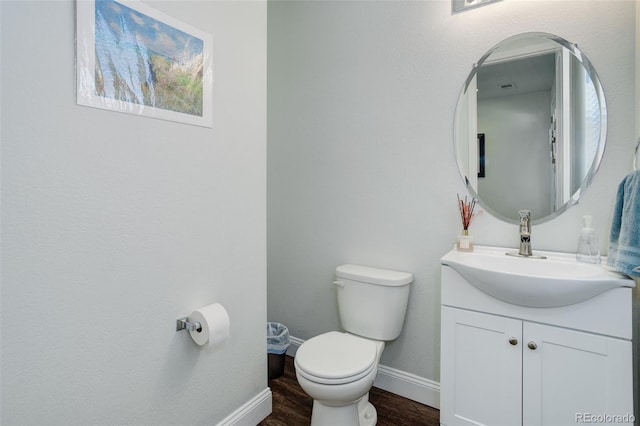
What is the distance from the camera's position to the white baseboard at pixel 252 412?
5.28 ft

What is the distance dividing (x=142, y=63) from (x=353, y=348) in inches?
59.5

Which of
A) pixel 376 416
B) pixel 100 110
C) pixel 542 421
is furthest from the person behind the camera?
pixel 376 416

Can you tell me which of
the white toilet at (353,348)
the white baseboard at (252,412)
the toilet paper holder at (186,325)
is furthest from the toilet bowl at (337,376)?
the toilet paper holder at (186,325)

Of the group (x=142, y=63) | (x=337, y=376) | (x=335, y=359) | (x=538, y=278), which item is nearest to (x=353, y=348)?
(x=335, y=359)

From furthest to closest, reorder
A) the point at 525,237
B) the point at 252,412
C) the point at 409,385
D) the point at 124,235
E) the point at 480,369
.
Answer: the point at 409,385
the point at 252,412
the point at 525,237
the point at 480,369
the point at 124,235

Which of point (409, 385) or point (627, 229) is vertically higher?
point (627, 229)

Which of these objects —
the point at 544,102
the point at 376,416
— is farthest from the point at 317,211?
the point at 544,102

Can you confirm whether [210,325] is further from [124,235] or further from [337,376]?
[337,376]

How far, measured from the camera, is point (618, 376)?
1210mm

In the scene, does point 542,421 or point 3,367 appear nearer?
point 3,367

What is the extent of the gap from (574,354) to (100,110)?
1911mm

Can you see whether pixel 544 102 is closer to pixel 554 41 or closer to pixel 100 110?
pixel 554 41

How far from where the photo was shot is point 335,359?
1552 millimetres

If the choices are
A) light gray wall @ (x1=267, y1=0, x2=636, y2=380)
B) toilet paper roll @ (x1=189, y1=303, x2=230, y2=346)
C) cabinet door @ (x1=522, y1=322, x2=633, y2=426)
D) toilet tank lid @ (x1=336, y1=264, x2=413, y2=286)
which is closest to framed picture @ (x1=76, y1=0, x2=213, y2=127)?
toilet paper roll @ (x1=189, y1=303, x2=230, y2=346)
